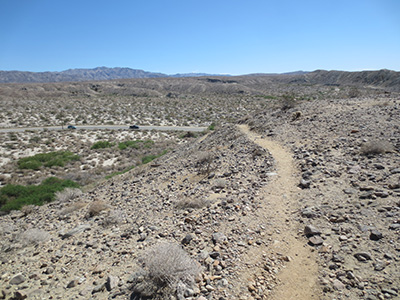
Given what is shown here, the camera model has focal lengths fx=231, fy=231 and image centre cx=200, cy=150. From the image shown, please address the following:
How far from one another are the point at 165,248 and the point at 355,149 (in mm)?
7927

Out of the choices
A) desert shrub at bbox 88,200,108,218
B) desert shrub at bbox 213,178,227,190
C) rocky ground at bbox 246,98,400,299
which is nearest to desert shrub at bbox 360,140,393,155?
rocky ground at bbox 246,98,400,299

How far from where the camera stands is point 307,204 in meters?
6.27

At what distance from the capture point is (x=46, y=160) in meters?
21.9

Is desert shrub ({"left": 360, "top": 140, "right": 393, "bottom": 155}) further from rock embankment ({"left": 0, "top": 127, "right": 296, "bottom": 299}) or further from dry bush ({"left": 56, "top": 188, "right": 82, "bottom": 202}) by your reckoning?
dry bush ({"left": 56, "top": 188, "right": 82, "bottom": 202})

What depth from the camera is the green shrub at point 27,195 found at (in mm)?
12844

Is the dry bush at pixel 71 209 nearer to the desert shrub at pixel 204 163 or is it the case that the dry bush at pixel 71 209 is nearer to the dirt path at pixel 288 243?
the desert shrub at pixel 204 163

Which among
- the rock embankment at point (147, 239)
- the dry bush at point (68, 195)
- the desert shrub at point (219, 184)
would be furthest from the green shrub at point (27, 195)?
the desert shrub at point (219, 184)

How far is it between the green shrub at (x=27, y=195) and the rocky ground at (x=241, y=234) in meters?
2.49

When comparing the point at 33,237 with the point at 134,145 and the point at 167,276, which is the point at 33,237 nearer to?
the point at 167,276

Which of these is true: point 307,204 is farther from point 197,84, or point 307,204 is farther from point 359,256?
point 197,84

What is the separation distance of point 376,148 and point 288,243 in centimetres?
546

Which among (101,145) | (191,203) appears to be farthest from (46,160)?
(191,203)

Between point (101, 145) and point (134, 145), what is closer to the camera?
point (134, 145)

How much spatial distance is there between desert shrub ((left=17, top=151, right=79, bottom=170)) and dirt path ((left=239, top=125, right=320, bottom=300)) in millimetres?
20162
